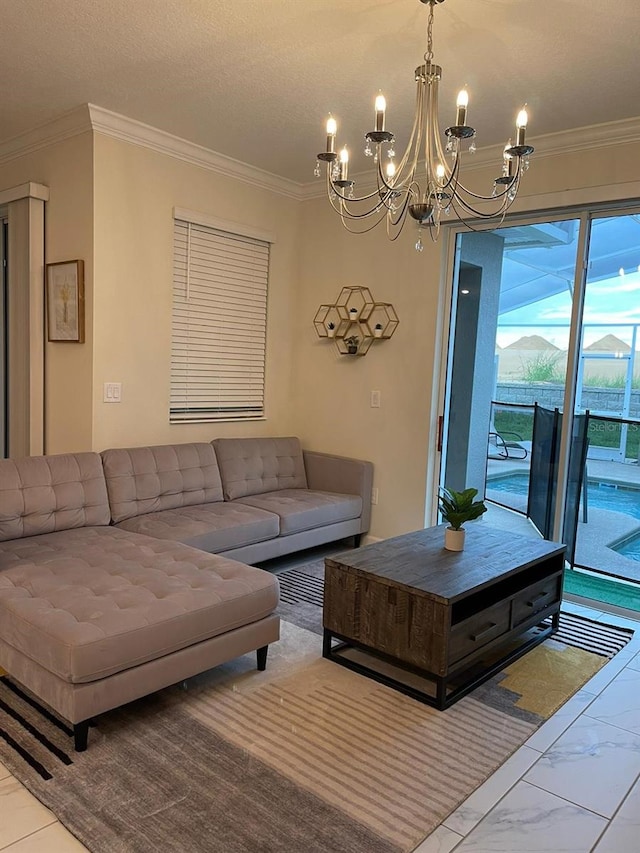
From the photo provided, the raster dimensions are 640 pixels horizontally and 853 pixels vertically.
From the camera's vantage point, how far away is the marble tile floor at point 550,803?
1.82 meters

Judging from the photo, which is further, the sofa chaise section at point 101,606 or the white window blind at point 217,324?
the white window blind at point 217,324

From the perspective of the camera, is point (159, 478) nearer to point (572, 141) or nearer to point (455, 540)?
point (455, 540)

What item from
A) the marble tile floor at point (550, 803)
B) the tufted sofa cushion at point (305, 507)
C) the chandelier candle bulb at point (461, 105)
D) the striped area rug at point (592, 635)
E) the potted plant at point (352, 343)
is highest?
the chandelier candle bulb at point (461, 105)

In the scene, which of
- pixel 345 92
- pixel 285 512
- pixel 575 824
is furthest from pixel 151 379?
pixel 575 824

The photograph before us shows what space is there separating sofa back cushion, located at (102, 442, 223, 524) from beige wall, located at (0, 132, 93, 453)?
0.36m

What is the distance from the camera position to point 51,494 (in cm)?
330

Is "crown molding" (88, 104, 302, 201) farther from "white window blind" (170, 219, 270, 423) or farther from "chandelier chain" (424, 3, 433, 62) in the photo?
"chandelier chain" (424, 3, 433, 62)

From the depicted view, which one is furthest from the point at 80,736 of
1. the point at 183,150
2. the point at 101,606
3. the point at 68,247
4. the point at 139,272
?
the point at 183,150

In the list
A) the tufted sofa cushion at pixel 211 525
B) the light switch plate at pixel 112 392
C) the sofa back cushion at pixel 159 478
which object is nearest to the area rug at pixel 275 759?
the tufted sofa cushion at pixel 211 525

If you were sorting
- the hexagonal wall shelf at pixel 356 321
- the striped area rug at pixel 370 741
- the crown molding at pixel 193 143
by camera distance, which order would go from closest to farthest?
the striped area rug at pixel 370 741, the crown molding at pixel 193 143, the hexagonal wall shelf at pixel 356 321

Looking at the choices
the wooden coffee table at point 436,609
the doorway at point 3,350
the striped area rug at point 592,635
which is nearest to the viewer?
the wooden coffee table at point 436,609

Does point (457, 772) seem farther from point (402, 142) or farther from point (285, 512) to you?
point (402, 142)

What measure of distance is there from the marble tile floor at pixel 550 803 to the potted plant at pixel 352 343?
113 inches

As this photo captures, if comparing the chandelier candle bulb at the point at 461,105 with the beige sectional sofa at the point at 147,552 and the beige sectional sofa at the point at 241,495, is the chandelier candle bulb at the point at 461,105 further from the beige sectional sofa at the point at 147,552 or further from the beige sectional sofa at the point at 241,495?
the beige sectional sofa at the point at 241,495
